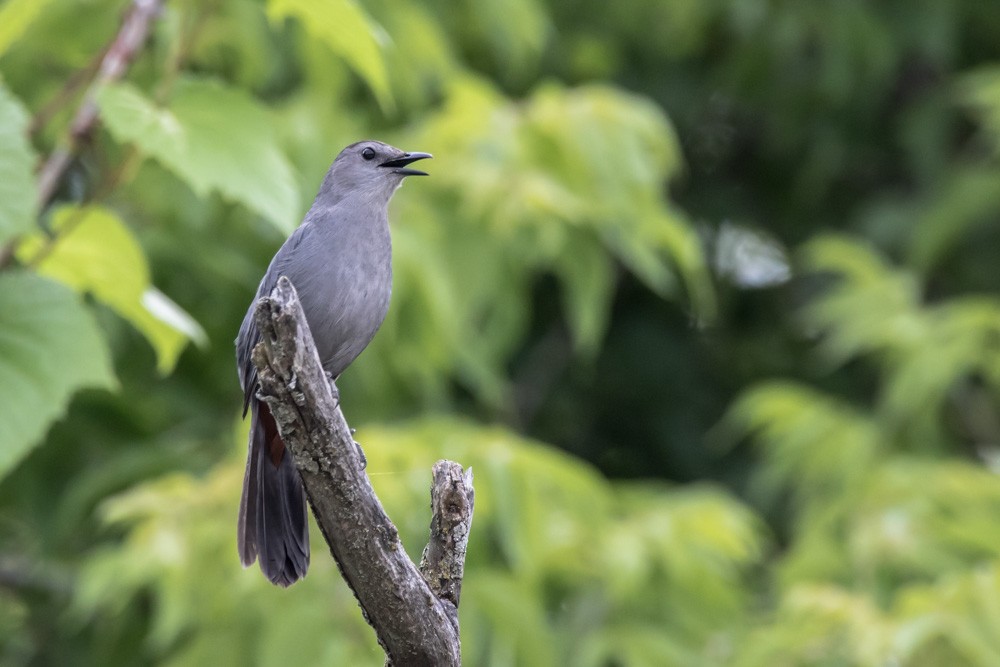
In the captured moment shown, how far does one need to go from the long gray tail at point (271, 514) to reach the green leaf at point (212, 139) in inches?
19.7

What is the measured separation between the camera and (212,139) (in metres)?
3.16

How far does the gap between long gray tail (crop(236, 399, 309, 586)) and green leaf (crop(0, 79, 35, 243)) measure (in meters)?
0.65

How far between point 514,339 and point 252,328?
10.3ft

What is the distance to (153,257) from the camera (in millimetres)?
5078

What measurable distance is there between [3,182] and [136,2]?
0.84 metres

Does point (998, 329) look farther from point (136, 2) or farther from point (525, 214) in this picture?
point (136, 2)

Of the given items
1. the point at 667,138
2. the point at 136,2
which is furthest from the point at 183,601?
the point at 667,138

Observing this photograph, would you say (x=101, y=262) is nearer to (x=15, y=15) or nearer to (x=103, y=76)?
(x=103, y=76)

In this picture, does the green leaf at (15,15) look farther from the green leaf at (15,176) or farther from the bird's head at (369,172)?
the bird's head at (369,172)

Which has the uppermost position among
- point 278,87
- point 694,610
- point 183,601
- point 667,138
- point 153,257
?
point 667,138

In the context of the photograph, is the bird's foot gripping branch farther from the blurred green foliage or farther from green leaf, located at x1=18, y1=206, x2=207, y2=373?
green leaf, located at x1=18, y1=206, x2=207, y2=373

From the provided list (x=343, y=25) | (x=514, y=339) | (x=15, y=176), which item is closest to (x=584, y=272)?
(x=514, y=339)

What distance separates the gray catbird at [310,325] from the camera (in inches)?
115

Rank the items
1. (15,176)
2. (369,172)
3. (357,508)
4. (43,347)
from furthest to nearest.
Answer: (369,172), (43,347), (15,176), (357,508)
